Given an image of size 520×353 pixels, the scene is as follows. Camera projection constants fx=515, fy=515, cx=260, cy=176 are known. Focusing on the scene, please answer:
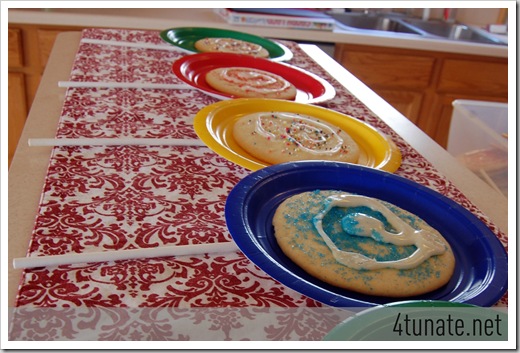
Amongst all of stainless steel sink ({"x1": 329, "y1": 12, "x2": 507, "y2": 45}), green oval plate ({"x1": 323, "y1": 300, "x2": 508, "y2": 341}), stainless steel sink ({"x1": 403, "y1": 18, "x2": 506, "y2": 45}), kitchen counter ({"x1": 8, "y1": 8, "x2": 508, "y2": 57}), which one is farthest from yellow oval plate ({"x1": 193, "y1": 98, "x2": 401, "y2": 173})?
stainless steel sink ({"x1": 403, "y1": 18, "x2": 506, "y2": 45})

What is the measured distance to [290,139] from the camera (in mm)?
929

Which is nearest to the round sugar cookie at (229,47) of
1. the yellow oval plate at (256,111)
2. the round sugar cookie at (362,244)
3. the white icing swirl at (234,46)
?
the white icing swirl at (234,46)

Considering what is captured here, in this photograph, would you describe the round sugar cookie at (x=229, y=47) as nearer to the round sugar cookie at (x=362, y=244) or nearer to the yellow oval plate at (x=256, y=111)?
the yellow oval plate at (x=256, y=111)

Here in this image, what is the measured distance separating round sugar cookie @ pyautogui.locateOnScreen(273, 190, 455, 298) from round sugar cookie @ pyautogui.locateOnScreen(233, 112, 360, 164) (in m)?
0.16

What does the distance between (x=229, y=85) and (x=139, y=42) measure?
51cm

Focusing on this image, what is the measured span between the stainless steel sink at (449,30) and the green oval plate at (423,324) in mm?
2739

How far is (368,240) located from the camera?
0.67 meters

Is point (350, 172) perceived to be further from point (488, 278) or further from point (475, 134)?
point (475, 134)

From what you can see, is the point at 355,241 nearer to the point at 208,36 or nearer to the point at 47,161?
the point at 47,161

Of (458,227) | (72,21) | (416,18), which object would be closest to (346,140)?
(458,227)

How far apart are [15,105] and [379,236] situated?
2.11 metres

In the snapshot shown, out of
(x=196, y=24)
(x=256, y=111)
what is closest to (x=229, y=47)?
(x=256, y=111)

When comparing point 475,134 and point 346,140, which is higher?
point 346,140

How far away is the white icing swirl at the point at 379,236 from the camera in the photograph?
0.63 metres
